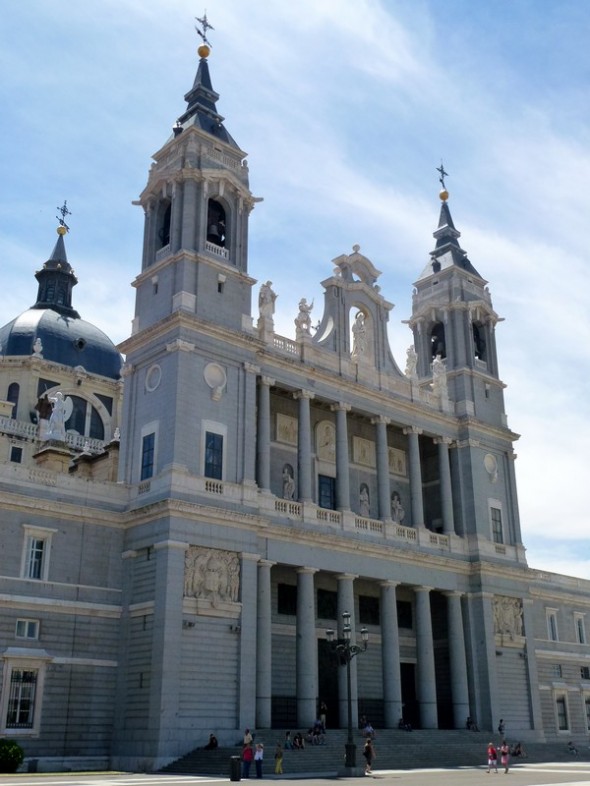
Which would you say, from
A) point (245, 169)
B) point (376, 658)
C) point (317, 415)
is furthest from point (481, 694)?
point (245, 169)

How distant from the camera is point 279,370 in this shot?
44281 mm

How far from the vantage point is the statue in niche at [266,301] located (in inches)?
1756

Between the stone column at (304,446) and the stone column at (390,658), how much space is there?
6.46m

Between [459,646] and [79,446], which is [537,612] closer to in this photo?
[459,646]

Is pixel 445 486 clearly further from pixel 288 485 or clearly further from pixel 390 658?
pixel 390 658

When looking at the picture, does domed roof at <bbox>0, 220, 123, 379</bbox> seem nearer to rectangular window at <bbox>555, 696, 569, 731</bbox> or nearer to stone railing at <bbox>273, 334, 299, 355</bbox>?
stone railing at <bbox>273, 334, 299, 355</bbox>

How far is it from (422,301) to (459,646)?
2243 cm

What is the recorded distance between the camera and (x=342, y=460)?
46.2 m

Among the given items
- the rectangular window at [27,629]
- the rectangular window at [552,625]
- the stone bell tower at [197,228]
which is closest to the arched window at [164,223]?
the stone bell tower at [197,228]

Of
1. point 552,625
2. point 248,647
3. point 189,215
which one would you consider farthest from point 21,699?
point 552,625

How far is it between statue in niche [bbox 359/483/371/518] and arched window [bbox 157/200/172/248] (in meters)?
17.3

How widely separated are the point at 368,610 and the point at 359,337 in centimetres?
1470

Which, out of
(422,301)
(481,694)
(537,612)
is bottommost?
(481,694)

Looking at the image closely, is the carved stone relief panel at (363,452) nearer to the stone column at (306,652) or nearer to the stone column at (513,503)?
the stone column at (513,503)
